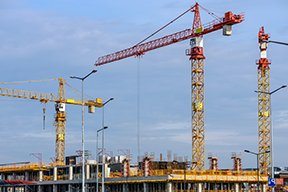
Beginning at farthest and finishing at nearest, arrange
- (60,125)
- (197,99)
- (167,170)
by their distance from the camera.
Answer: (60,125), (197,99), (167,170)

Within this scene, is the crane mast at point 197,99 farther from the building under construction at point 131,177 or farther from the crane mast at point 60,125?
the crane mast at point 60,125

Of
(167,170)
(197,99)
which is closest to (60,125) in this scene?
(197,99)

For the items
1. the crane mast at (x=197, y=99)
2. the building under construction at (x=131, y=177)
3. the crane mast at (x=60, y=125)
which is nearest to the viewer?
the building under construction at (x=131, y=177)

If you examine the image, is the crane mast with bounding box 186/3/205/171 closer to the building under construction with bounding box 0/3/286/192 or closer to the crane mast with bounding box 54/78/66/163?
the building under construction with bounding box 0/3/286/192

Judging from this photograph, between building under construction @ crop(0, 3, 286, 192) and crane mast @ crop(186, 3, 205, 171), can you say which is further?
crane mast @ crop(186, 3, 205, 171)

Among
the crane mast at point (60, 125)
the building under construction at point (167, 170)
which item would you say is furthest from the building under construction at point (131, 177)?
the crane mast at point (60, 125)

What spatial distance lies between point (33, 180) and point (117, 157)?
77.9 feet

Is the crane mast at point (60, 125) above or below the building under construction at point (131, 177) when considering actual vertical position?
above

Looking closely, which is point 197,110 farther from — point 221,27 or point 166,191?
point 166,191

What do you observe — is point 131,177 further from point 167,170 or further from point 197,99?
point 197,99

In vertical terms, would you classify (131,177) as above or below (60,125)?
below

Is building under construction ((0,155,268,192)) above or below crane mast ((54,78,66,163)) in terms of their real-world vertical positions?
below

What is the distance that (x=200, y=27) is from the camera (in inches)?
6009

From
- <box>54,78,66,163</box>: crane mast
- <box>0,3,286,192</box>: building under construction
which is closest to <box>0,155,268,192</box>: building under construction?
<box>0,3,286,192</box>: building under construction
